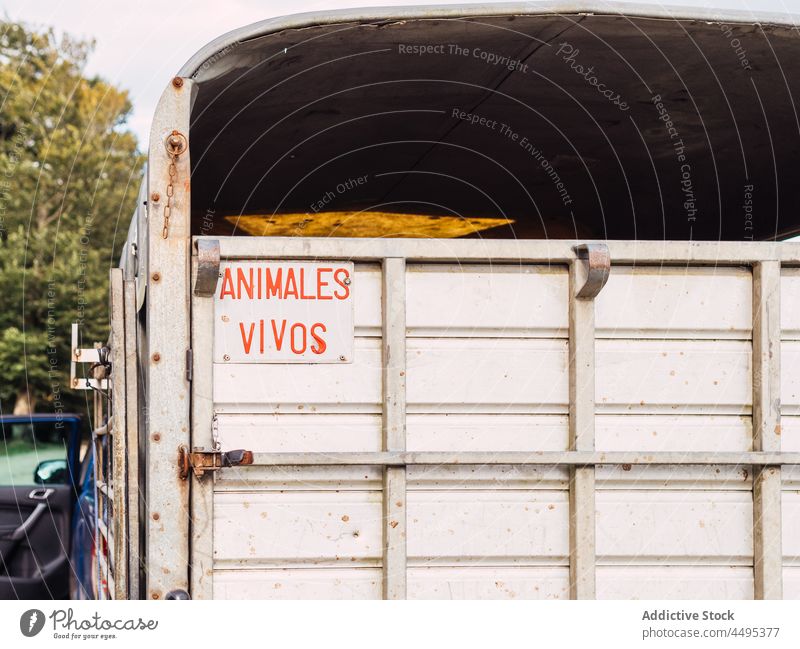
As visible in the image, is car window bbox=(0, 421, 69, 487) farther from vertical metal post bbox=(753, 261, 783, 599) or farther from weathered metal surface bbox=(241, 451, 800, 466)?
vertical metal post bbox=(753, 261, 783, 599)

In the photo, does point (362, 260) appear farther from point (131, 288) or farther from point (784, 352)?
point (784, 352)

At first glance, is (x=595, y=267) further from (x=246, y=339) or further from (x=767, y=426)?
(x=246, y=339)

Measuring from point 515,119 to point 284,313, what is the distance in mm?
1919

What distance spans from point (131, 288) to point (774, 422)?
2183 millimetres

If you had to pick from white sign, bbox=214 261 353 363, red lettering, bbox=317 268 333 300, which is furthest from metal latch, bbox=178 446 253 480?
red lettering, bbox=317 268 333 300

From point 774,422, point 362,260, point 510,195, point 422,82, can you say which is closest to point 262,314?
point 362,260

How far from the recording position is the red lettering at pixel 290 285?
2.92m

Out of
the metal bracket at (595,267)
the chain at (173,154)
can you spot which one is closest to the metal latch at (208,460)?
the chain at (173,154)

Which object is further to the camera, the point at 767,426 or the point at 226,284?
the point at 767,426

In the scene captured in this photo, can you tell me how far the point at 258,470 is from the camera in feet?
9.46

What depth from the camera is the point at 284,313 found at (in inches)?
115

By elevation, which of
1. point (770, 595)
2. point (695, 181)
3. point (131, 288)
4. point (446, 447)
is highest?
point (695, 181)

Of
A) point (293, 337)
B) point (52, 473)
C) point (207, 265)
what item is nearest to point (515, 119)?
point (293, 337)

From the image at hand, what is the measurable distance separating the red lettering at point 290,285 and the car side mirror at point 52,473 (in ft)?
13.8
